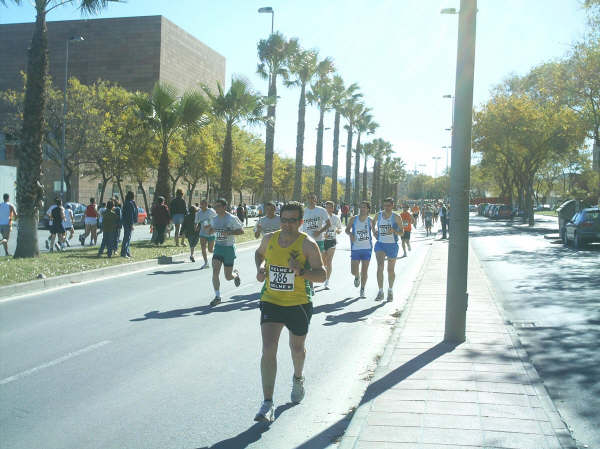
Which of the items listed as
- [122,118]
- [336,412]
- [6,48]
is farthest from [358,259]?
[6,48]

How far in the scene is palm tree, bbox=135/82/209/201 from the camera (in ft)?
77.0

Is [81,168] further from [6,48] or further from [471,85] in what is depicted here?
[471,85]

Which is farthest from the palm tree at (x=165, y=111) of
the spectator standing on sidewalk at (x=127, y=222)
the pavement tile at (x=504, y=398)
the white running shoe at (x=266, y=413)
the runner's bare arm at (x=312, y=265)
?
the pavement tile at (x=504, y=398)

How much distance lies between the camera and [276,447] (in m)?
4.01

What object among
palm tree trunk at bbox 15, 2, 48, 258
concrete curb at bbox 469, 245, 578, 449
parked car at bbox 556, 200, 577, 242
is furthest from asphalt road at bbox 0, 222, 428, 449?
parked car at bbox 556, 200, 577, 242

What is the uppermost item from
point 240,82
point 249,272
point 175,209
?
point 240,82

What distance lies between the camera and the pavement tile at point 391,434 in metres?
3.82

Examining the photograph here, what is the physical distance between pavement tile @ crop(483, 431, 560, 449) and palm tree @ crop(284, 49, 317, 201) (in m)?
30.5

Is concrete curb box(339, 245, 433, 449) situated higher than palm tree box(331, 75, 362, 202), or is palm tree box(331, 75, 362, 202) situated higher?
palm tree box(331, 75, 362, 202)

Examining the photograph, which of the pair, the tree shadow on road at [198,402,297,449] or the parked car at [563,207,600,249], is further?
the parked car at [563,207,600,249]

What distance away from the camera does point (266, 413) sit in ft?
14.5

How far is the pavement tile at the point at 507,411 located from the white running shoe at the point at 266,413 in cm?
154

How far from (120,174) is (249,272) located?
34336mm

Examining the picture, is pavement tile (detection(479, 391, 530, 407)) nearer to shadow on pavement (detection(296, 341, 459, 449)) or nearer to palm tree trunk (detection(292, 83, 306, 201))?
shadow on pavement (detection(296, 341, 459, 449))
